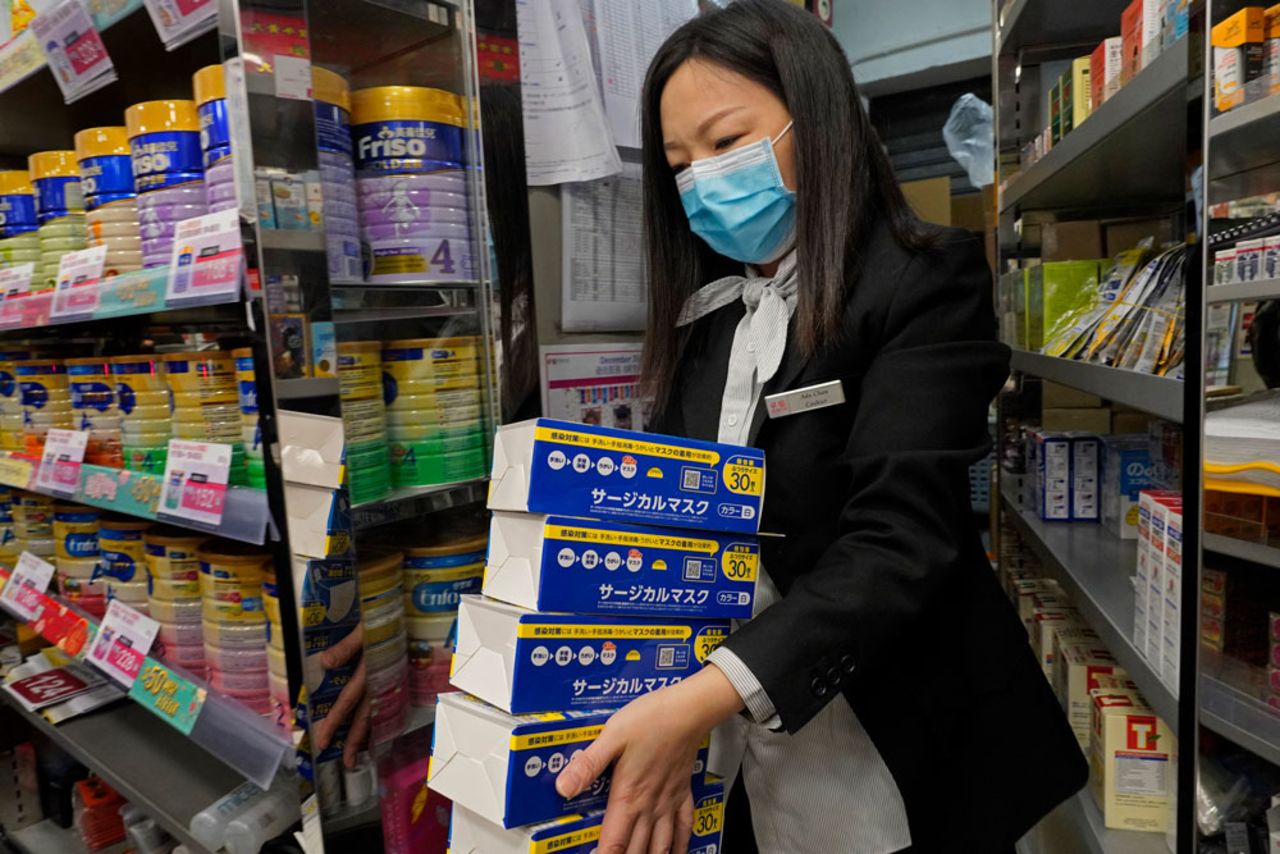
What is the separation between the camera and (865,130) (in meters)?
1.12

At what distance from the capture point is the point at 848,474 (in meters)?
1.04

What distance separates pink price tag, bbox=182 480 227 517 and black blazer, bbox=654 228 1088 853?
83 centimetres

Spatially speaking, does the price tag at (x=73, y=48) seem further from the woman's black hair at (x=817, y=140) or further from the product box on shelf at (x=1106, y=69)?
the product box on shelf at (x=1106, y=69)

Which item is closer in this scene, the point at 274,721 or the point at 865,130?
the point at 865,130

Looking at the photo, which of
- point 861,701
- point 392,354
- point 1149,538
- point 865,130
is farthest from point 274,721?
point 1149,538

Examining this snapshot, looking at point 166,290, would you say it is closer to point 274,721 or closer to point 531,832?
point 274,721

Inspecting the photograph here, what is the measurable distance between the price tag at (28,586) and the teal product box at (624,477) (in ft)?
5.41

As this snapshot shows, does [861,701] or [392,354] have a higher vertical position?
[392,354]

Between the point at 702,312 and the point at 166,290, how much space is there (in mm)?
828

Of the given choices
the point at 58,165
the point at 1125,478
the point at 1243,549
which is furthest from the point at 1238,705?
the point at 58,165

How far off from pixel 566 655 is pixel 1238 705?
0.82m

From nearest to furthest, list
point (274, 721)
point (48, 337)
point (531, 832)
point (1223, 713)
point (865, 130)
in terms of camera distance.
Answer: point (531, 832) < point (1223, 713) < point (865, 130) < point (274, 721) < point (48, 337)

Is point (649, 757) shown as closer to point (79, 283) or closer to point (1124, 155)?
point (79, 283)

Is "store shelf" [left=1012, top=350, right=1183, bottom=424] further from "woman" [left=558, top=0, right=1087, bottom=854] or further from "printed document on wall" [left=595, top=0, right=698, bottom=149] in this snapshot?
"printed document on wall" [left=595, top=0, right=698, bottom=149]
